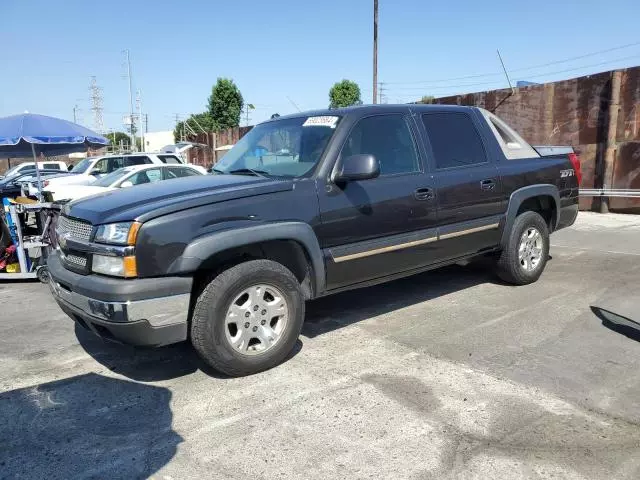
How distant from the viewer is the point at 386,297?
5.57 m

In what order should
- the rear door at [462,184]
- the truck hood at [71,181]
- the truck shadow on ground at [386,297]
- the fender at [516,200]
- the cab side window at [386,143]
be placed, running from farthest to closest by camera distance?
the truck hood at [71,181] → the fender at [516,200] → the truck shadow on ground at [386,297] → the rear door at [462,184] → the cab side window at [386,143]

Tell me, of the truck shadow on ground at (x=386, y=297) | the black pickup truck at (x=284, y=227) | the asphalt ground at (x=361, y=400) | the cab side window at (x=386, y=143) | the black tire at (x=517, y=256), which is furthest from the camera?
the black tire at (x=517, y=256)

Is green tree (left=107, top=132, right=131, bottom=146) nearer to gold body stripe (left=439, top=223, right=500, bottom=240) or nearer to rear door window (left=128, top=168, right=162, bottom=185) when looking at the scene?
rear door window (left=128, top=168, right=162, bottom=185)

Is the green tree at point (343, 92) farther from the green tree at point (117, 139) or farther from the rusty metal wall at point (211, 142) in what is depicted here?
the green tree at point (117, 139)

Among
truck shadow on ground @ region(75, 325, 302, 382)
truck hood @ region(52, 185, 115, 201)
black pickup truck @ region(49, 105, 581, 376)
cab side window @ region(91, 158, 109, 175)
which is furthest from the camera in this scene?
cab side window @ region(91, 158, 109, 175)

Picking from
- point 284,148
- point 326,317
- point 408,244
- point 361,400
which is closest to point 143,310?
point 361,400

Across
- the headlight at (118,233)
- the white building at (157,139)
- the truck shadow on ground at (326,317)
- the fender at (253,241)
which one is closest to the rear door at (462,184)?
the truck shadow on ground at (326,317)

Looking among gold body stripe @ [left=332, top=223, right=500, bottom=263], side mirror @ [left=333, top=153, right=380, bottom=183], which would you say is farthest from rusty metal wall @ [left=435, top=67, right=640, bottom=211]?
side mirror @ [left=333, top=153, right=380, bottom=183]

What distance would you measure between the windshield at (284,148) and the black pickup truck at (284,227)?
15 millimetres

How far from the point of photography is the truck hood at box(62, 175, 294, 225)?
3.35 m

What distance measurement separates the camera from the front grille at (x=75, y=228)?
353 cm

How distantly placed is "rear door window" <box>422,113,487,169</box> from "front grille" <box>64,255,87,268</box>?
2996 mm

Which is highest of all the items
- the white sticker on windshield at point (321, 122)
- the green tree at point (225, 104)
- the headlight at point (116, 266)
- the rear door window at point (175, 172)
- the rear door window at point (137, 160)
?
the green tree at point (225, 104)

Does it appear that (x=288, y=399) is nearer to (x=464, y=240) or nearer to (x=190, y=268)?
(x=190, y=268)
